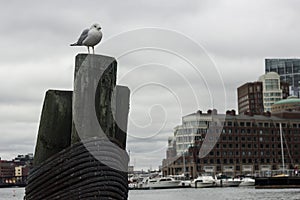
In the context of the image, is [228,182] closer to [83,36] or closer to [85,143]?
[83,36]

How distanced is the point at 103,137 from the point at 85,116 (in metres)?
0.43

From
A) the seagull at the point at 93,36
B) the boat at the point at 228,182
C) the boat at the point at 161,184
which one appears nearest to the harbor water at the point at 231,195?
the boat at the point at 161,184

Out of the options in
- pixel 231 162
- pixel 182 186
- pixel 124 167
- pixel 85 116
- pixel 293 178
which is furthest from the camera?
pixel 231 162

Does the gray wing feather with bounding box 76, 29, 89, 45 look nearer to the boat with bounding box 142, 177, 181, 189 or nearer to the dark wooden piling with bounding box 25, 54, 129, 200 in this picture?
the dark wooden piling with bounding box 25, 54, 129, 200

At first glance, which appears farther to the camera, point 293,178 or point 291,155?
point 291,155

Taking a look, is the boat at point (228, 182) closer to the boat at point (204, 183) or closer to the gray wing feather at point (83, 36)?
the boat at point (204, 183)

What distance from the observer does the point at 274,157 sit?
189m

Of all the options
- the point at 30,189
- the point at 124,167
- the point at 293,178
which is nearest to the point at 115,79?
the point at 124,167

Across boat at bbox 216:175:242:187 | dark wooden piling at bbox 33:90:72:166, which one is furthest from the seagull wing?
boat at bbox 216:175:242:187

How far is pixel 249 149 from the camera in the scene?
609 feet

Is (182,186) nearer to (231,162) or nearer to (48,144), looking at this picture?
(231,162)

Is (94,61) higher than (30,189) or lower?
higher

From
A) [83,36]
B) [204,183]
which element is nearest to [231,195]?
[204,183]

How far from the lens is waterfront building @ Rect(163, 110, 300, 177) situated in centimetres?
17950
